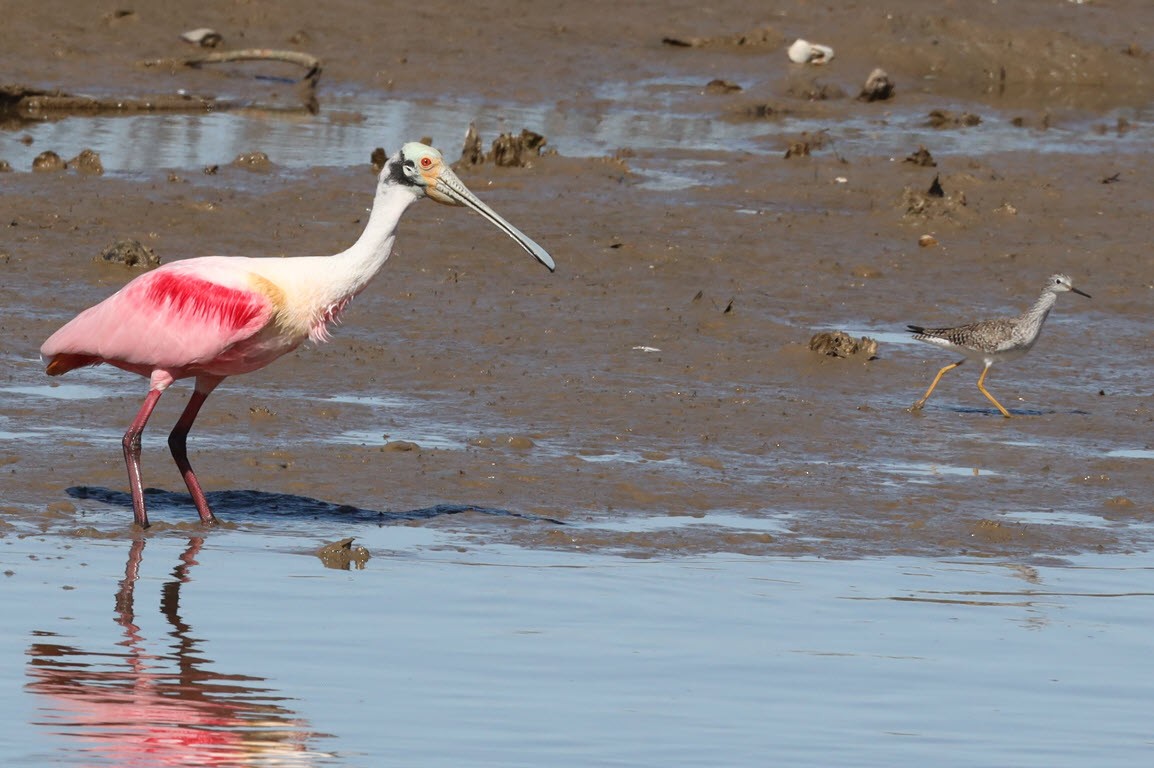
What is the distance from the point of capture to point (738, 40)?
2469cm

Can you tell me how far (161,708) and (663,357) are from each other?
255 inches

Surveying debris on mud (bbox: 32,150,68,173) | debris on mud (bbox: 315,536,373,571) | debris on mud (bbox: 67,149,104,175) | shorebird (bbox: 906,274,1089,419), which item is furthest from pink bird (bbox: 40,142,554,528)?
debris on mud (bbox: 67,149,104,175)

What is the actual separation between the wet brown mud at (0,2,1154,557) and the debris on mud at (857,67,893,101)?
97 cm

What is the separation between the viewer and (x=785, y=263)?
48.4 ft

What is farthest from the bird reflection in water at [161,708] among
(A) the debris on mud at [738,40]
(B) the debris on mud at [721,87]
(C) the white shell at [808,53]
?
(A) the debris on mud at [738,40]

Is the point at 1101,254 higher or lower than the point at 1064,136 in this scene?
lower

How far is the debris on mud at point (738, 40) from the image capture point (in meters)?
24.7

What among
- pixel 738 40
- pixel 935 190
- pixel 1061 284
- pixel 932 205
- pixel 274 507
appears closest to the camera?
pixel 274 507

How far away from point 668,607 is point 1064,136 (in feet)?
47.4

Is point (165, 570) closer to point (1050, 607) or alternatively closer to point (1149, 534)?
point (1050, 607)

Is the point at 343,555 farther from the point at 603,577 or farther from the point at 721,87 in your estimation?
the point at 721,87

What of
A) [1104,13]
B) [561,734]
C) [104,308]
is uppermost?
[1104,13]

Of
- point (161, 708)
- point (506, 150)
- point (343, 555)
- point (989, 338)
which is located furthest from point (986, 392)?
point (161, 708)

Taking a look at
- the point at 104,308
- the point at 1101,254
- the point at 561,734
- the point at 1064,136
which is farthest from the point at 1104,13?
the point at 561,734
